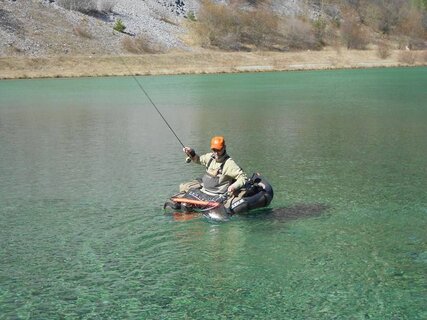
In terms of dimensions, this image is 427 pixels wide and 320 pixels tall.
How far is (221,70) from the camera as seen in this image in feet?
259

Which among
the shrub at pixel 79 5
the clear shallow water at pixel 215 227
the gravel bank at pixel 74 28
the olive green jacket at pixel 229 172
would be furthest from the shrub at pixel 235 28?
the olive green jacket at pixel 229 172

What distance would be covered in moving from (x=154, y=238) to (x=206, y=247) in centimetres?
124

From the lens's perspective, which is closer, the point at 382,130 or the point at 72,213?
the point at 72,213

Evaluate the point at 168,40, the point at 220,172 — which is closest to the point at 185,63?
the point at 168,40

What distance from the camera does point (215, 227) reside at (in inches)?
543

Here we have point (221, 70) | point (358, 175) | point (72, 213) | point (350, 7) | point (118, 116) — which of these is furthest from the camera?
point (350, 7)

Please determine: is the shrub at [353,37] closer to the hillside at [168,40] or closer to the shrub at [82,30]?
the hillside at [168,40]

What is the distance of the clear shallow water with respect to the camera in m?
10.1

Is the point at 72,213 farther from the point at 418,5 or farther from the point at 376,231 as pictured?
the point at 418,5

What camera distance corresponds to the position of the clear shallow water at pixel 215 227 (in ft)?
33.3

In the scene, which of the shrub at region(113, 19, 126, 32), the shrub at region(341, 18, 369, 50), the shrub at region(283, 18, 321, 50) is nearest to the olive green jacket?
the shrub at region(113, 19, 126, 32)

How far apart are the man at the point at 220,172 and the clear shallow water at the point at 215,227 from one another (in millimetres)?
796

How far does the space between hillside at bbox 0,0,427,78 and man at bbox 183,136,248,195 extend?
60379mm

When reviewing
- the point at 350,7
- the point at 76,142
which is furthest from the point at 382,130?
the point at 350,7
